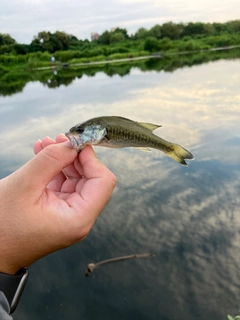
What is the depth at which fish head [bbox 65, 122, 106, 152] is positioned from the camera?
2.54m

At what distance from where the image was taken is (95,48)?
268 ft

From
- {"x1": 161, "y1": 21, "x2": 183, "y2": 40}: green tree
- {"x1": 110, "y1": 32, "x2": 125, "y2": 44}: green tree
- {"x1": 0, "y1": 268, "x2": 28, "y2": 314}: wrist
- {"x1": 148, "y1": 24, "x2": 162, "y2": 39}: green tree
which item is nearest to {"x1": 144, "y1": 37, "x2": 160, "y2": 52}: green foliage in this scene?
{"x1": 110, "y1": 32, "x2": 125, "y2": 44}: green tree

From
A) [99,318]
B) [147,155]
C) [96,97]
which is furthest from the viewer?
[96,97]

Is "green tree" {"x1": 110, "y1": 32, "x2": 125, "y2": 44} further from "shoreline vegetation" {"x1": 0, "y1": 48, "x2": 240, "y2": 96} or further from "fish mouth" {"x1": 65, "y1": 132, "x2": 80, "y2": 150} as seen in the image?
"fish mouth" {"x1": 65, "y1": 132, "x2": 80, "y2": 150}

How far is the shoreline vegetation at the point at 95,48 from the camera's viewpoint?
71.3 meters

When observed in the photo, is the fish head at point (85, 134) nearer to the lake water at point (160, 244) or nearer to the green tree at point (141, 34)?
the lake water at point (160, 244)

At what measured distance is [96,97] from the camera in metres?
30.4

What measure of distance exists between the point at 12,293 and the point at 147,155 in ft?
41.7

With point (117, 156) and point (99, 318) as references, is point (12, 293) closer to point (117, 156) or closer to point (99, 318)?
point (99, 318)

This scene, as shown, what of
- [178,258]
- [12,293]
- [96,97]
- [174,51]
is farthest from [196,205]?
[174,51]

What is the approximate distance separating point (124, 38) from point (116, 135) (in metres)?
105

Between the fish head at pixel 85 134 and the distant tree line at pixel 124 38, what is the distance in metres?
76.7

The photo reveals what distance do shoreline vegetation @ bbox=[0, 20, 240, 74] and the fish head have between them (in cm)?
7091

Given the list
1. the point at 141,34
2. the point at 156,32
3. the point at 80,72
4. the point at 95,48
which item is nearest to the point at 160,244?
the point at 80,72
